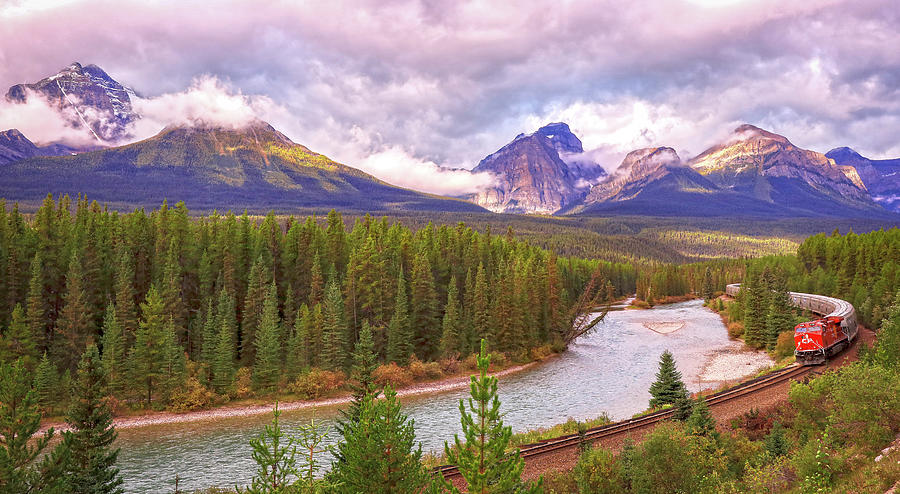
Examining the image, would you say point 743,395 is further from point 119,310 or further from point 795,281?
point 795,281

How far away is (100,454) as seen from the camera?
25.3m

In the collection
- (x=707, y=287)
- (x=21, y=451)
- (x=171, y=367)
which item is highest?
(x=21, y=451)

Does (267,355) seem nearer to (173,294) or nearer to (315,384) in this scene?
(315,384)

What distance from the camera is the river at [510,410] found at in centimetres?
3916

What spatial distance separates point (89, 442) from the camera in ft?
83.5

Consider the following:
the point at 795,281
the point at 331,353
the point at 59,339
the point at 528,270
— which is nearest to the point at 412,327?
the point at 331,353

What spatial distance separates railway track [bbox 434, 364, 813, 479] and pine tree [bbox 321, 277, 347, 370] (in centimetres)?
3510

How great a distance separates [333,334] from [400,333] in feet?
31.6

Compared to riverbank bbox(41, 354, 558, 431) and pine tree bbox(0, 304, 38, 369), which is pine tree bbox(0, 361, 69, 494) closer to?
riverbank bbox(41, 354, 558, 431)

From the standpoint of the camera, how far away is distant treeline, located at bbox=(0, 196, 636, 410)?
58062mm

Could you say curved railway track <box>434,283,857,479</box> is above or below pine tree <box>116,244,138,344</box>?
below

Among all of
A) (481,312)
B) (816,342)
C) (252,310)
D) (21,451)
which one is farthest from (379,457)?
(481,312)

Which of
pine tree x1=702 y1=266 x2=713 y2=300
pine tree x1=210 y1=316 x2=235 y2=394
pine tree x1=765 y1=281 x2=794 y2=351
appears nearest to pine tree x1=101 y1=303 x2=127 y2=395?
pine tree x1=210 y1=316 x2=235 y2=394

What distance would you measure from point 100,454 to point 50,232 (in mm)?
52470
